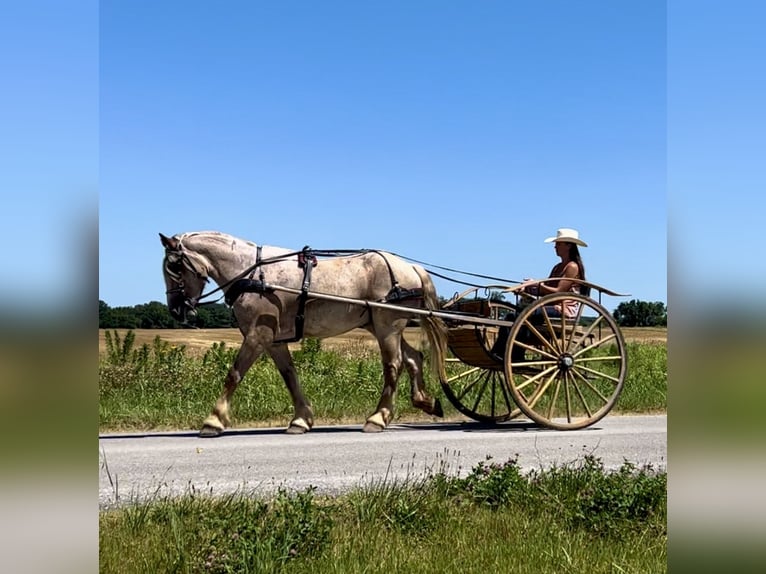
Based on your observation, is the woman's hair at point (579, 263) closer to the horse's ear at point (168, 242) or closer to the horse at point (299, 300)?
the horse at point (299, 300)

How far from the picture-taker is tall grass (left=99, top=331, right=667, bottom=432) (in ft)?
31.7

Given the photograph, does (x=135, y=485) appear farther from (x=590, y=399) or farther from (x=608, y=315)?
(x=590, y=399)

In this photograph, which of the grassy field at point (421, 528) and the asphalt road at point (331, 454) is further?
the asphalt road at point (331, 454)

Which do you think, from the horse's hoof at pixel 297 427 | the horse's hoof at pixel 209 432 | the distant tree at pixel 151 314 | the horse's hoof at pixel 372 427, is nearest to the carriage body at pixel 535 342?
the horse's hoof at pixel 372 427

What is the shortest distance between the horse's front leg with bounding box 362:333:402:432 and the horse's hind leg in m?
0.18

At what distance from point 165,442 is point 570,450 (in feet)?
12.8

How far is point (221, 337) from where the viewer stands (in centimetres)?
1623

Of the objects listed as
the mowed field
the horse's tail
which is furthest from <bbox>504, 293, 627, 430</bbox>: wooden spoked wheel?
the mowed field

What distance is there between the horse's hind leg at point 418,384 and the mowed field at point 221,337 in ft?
0.60

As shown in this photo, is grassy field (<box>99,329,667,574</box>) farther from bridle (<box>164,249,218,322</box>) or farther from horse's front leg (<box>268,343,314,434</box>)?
bridle (<box>164,249,218,322</box>)

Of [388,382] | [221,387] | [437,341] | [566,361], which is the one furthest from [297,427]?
[566,361]

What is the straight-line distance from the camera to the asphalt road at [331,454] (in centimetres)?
566
